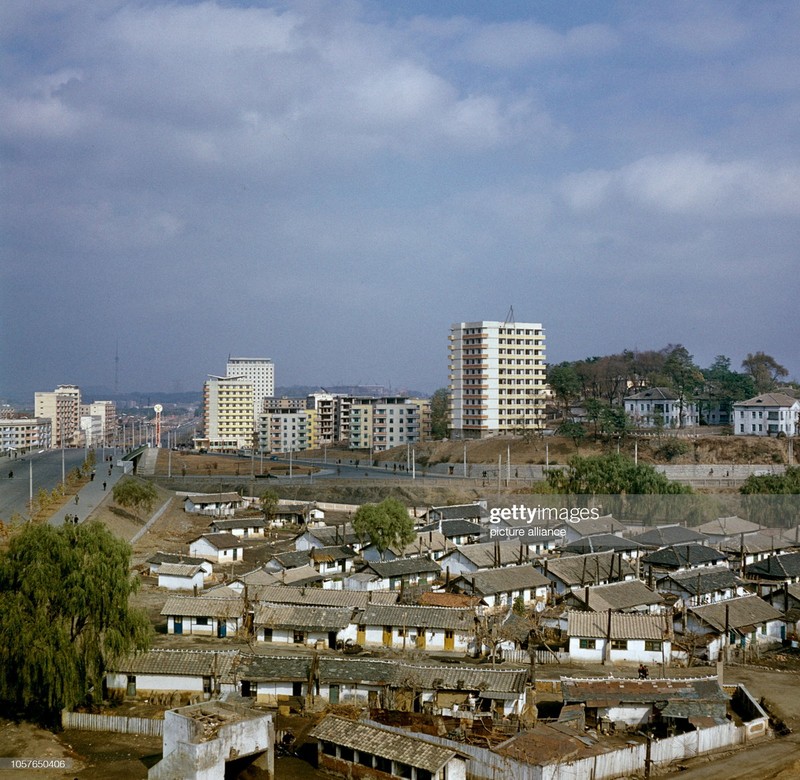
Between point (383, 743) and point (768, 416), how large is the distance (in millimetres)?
59798

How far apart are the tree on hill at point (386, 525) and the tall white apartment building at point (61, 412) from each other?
129032 mm

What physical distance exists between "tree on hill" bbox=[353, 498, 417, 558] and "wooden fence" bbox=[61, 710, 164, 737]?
17628 mm

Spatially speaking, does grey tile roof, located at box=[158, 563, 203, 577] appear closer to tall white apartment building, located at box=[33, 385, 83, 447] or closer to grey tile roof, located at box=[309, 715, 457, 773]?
grey tile roof, located at box=[309, 715, 457, 773]

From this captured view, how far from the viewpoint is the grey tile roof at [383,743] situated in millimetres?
14711

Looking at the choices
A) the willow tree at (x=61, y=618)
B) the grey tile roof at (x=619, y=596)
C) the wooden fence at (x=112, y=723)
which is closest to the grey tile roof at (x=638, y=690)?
A: the grey tile roof at (x=619, y=596)

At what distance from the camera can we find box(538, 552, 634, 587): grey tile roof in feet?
97.7

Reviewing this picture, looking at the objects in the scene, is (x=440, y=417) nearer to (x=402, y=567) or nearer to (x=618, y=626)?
(x=402, y=567)

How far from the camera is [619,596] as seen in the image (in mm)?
26531

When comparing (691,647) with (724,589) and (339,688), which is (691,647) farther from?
(339,688)

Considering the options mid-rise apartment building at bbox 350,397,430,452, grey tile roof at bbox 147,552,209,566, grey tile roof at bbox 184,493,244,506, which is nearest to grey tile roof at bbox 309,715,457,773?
grey tile roof at bbox 147,552,209,566

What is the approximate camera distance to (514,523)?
42.6 m

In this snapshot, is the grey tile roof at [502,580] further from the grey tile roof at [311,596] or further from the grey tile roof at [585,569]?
the grey tile roof at [311,596]

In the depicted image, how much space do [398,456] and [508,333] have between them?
1548 cm

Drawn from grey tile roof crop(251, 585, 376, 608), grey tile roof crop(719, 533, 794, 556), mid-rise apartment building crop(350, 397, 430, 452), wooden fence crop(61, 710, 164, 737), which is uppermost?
mid-rise apartment building crop(350, 397, 430, 452)
